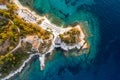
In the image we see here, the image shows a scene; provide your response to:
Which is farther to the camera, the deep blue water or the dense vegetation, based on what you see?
the deep blue water

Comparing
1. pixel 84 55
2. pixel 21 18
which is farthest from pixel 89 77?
pixel 21 18

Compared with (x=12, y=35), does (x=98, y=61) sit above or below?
below

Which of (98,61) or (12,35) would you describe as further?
(98,61)

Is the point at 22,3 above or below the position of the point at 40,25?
above

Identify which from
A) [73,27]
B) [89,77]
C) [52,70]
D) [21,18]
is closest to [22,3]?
[21,18]

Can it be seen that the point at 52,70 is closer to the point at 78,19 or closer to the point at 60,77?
the point at 60,77

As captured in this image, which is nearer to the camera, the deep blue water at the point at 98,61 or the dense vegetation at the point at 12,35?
the dense vegetation at the point at 12,35

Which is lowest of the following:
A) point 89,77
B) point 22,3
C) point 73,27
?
point 89,77

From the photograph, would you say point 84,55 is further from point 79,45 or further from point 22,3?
point 22,3
